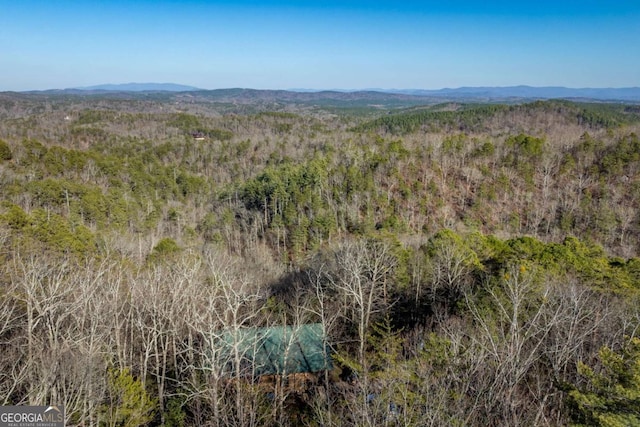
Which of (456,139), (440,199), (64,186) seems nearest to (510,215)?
(440,199)

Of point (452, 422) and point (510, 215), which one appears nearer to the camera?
point (452, 422)

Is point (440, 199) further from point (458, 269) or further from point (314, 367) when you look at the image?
point (314, 367)

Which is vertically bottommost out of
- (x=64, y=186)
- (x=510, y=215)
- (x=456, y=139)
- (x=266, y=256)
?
(x=266, y=256)
